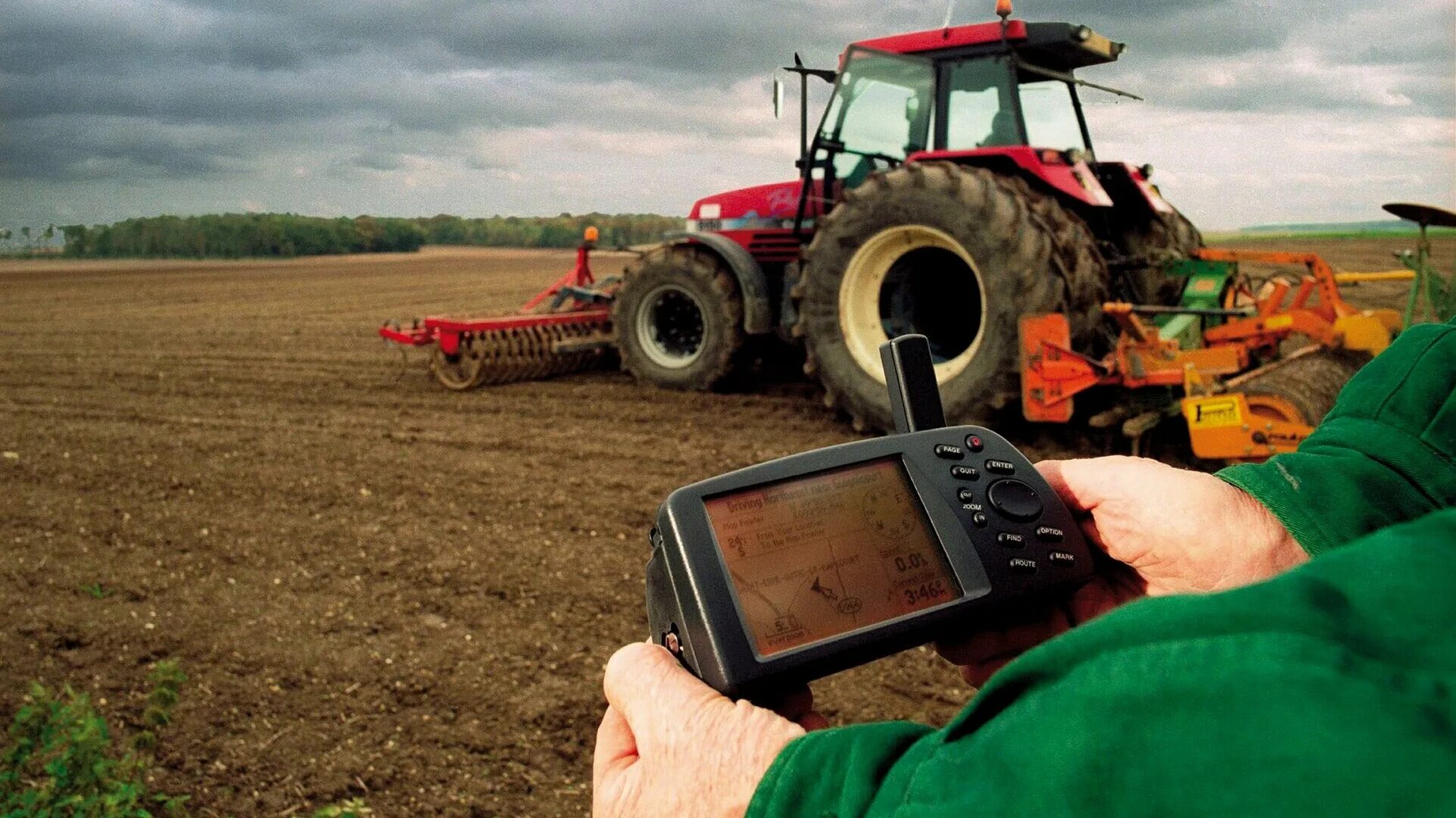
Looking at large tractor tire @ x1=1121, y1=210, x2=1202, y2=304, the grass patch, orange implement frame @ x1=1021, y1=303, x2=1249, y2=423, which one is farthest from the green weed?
large tractor tire @ x1=1121, y1=210, x2=1202, y2=304

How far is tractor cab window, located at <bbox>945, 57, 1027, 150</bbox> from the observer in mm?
5504

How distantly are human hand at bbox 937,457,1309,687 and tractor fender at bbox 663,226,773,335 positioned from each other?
4969 millimetres

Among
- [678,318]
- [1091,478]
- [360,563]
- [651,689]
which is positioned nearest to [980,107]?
[678,318]

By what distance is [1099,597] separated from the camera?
1263mm

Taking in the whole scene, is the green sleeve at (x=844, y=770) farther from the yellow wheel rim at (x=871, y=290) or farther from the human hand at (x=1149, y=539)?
the yellow wheel rim at (x=871, y=290)

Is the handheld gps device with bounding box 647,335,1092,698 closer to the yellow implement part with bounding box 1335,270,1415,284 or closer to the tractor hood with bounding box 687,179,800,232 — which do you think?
the yellow implement part with bounding box 1335,270,1415,284

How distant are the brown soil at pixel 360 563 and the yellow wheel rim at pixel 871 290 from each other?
534mm

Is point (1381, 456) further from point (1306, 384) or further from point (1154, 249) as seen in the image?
point (1154, 249)

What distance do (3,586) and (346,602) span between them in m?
1.25

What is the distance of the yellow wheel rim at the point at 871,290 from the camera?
5.10m

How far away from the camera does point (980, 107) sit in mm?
5605

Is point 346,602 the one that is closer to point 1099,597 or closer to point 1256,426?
point 1099,597

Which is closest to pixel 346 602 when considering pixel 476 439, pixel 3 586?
pixel 3 586

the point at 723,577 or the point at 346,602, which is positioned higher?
the point at 723,577
